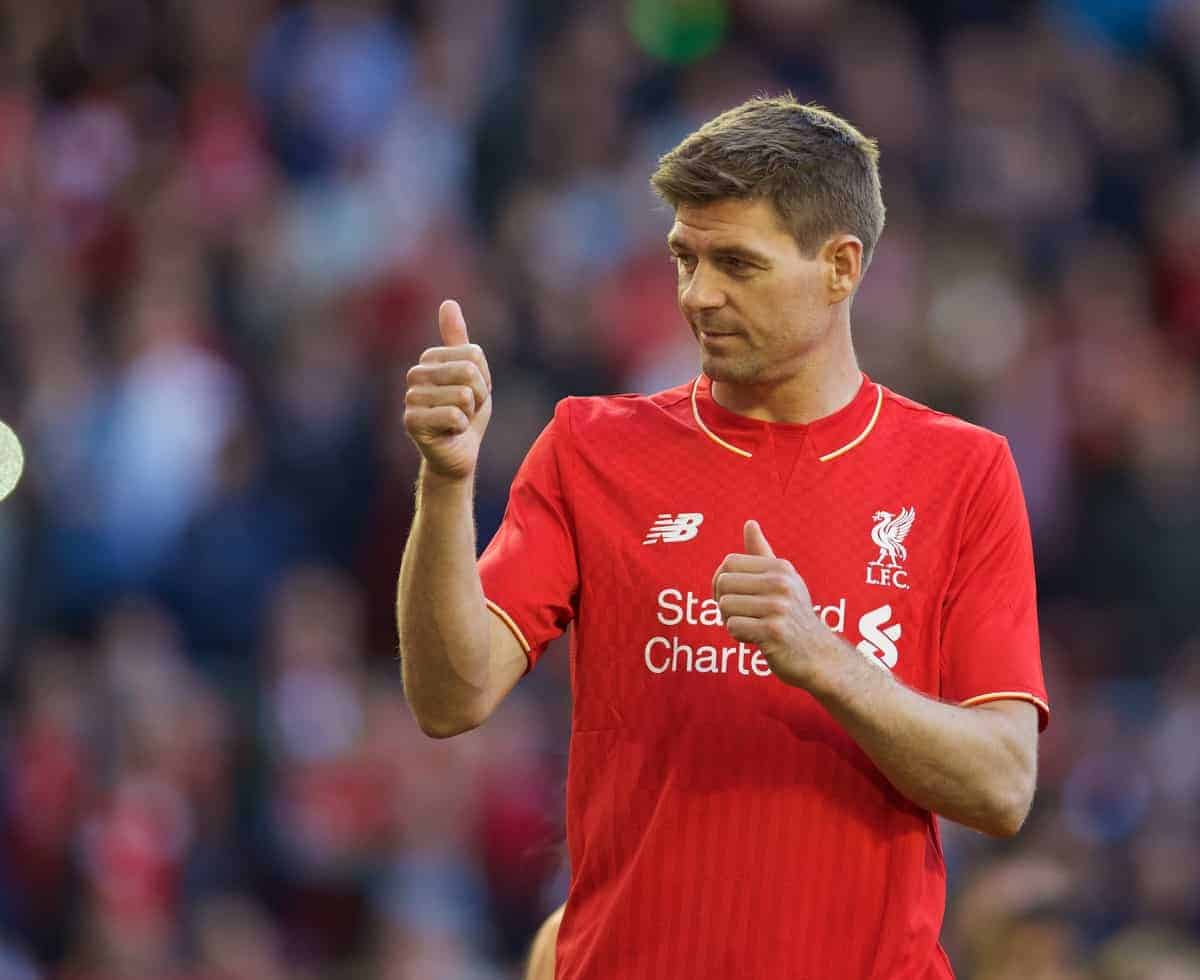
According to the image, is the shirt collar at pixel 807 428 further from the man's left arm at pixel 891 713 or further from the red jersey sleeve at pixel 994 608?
the man's left arm at pixel 891 713

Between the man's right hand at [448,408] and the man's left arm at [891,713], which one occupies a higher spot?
the man's right hand at [448,408]

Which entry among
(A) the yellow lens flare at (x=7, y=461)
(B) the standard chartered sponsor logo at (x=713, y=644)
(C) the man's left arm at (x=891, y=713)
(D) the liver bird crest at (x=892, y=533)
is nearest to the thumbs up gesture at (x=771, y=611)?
(C) the man's left arm at (x=891, y=713)

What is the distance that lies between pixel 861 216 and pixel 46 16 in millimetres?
10233

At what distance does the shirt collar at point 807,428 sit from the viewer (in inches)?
175

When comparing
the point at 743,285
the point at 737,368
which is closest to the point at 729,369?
the point at 737,368

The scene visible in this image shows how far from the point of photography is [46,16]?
13680mm

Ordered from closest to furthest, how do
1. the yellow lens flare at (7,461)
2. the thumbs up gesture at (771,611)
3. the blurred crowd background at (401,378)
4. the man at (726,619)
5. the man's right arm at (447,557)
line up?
the thumbs up gesture at (771,611) → the man's right arm at (447,557) → the man at (726,619) → the yellow lens flare at (7,461) → the blurred crowd background at (401,378)

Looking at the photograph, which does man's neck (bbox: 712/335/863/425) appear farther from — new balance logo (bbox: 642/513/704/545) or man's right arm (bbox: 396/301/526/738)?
man's right arm (bbox: 396/301/526/738)

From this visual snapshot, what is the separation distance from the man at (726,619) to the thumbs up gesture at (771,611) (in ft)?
0.09

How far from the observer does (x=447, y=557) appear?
4.05 meters

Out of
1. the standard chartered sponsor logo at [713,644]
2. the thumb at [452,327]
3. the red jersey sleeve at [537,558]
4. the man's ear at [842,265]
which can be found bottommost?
the standard chartered sponsor logo at [713,644]

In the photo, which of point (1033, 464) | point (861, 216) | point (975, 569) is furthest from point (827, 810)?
point (1033, 464)

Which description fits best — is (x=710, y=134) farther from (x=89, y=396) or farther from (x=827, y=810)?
(x=89, y=396)

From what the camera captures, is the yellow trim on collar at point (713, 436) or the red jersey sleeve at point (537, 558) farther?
the yellow trim on collar at point (713, 436)
